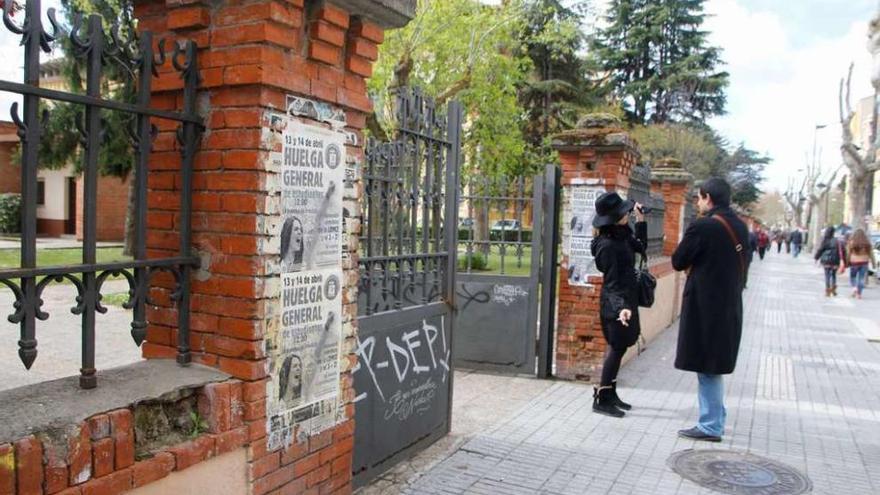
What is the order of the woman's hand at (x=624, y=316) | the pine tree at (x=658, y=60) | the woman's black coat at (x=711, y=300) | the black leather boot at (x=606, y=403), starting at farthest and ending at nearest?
the pine tree at (x=658, y=60), the black leather boot at (x=606, y=403), the woman's hand at (x=624, y=316), the woman's black coat at (x=711, y=300)

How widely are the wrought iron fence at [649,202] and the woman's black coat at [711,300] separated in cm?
253

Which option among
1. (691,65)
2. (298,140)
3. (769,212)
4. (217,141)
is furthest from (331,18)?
(769,212)

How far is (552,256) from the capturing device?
6.90 m

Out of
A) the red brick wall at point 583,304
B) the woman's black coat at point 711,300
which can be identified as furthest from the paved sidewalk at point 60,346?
the woman's black coat at point 711,300

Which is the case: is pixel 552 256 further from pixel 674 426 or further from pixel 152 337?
pixel 152 337

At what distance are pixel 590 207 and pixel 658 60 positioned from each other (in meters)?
33.2

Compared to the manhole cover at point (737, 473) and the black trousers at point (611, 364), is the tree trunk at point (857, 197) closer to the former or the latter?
the black trousers at point (611, 364)

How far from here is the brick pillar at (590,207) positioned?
675 centimetres

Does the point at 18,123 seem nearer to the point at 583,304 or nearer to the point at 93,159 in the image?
the point at 93,159

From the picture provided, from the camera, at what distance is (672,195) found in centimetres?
1216

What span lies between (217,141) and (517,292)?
4.59 m

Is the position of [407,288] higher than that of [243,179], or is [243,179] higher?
[243,179]

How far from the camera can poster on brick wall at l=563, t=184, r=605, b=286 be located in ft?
22.4

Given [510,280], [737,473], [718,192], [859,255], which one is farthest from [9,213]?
[859,255]
